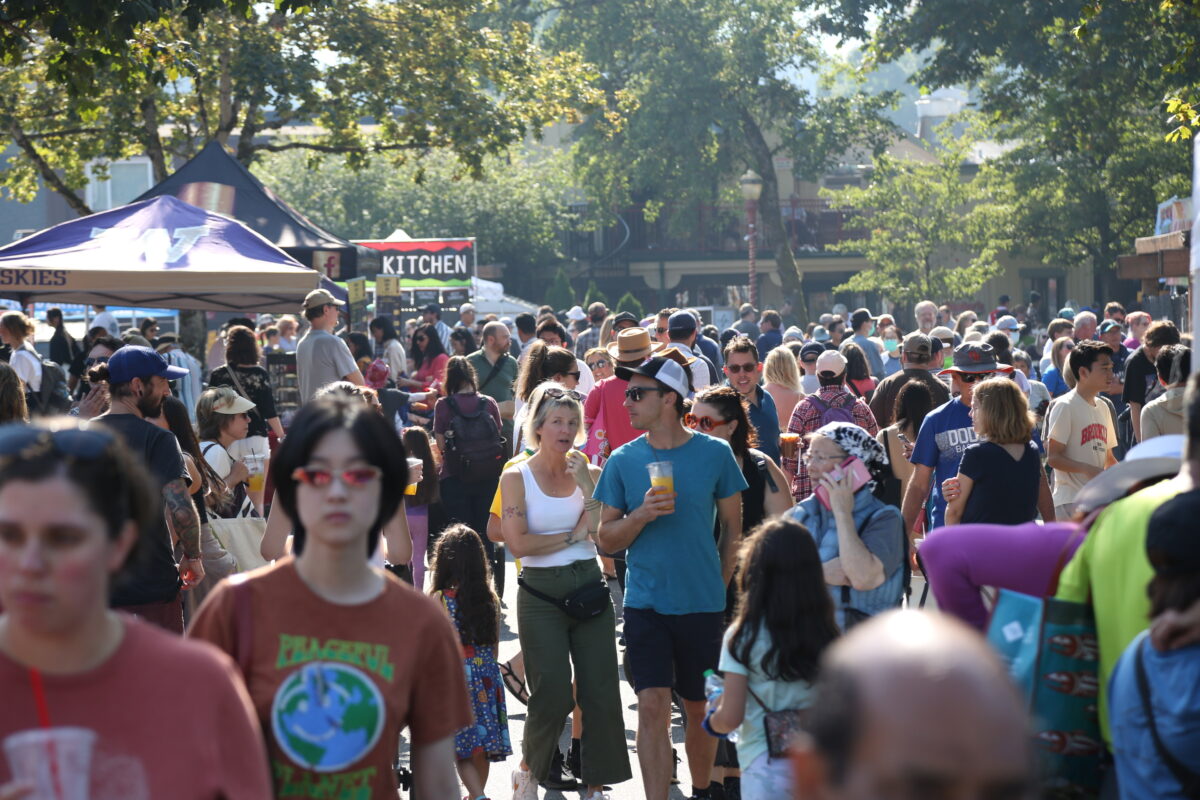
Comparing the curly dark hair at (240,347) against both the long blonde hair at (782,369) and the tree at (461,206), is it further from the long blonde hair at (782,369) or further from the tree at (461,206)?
the tree at (461,206)

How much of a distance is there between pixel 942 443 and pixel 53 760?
625 cm

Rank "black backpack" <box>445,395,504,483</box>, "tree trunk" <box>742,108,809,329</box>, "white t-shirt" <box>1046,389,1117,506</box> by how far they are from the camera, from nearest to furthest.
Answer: "white t-shirt" <box>1046,389,1117,506</box>, "black backpack" <box>445,395,504,483</box>, "tree trunk" <box>742,108,809,329</box>

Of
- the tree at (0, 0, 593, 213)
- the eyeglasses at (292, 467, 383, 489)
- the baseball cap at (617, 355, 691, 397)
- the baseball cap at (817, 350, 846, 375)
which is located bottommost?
the baseball cap at (817, 350, 846, 375)

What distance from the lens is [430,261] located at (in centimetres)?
3088

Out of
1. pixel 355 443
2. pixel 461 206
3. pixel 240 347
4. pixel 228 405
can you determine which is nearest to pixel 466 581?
pixel 228 405

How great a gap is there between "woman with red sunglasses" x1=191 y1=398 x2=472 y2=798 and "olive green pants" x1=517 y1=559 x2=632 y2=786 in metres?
3.14

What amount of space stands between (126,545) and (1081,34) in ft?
30.1

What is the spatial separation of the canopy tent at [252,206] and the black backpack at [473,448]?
5353mm

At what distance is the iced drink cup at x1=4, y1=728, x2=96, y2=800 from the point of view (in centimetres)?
240

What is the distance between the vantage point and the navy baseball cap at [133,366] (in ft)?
20.8

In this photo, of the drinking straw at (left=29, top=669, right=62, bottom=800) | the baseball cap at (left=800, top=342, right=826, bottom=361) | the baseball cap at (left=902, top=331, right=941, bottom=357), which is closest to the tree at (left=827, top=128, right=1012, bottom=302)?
the baseball cap at (left=800, top=342, right=826, bottom=361)

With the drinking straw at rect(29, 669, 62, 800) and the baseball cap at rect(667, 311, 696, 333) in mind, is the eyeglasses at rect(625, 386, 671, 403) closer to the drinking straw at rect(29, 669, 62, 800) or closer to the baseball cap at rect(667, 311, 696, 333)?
the drinking straw at rect(29, 669, 62, 800)

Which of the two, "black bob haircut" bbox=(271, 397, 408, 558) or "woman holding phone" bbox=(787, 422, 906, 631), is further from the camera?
"woman holding phone" bbox=(787, 422, 906, 631)

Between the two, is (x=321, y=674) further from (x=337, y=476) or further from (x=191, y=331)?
(x=191, y=331)
